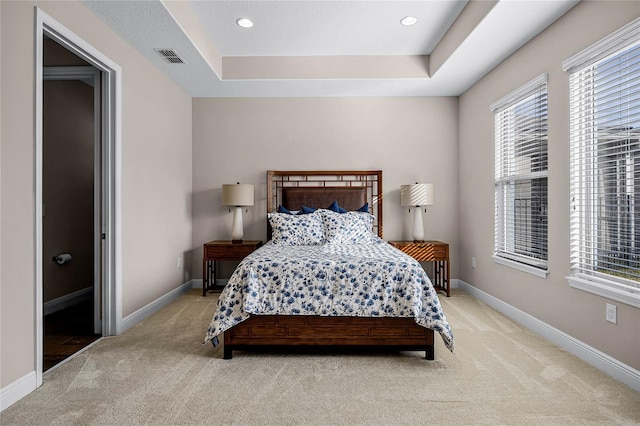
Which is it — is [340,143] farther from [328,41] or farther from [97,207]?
[97,207]

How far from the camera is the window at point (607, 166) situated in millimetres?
2129

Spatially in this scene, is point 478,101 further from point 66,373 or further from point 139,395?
point 66,373

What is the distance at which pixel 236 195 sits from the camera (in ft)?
14.1

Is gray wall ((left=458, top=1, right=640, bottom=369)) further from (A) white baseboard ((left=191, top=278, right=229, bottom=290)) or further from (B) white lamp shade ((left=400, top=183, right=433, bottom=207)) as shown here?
(A) white baseboard ((left=191, top=278, right=229, bottom=290))

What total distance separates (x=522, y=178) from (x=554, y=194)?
555mm

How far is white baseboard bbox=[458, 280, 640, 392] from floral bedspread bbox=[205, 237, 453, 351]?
102cm

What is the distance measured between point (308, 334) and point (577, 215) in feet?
7.23

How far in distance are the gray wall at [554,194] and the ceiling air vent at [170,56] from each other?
10.8 feet

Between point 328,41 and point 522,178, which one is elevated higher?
point 328,41

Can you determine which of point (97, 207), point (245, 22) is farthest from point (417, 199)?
point (97, 207)

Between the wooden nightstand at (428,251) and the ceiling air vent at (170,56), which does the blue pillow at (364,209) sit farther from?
the ceiling air vent at (170,56)

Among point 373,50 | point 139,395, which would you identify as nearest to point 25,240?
point 139,395

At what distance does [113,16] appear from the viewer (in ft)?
8.79

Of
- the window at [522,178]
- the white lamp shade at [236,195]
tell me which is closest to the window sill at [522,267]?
the window at [522,178]
